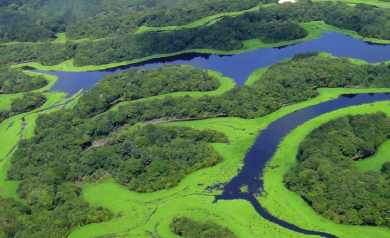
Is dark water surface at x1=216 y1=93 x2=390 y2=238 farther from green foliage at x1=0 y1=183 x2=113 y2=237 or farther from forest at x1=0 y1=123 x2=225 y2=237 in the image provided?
green foliage at x1=0 y1=183 x2=113 y2=237

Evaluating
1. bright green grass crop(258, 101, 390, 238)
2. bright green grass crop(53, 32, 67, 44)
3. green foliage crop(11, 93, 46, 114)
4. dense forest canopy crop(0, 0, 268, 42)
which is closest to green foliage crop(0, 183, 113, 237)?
bright green grass crop(258, 101, 390, 238)

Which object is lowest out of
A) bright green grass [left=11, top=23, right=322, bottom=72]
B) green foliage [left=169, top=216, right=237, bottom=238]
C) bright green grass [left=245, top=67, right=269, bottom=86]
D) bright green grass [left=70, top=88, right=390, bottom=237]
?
bright green grass [left=70, top=88, right=390, bottom=237]

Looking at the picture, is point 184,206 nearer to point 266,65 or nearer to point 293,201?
point 293,201

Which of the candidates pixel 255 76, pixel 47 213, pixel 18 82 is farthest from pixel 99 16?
pixel 47 213

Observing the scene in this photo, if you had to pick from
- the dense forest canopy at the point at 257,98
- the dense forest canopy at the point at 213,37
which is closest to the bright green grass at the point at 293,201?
the dense forest canopy at the point at 257,98

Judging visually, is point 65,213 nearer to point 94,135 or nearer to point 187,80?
point 94,135

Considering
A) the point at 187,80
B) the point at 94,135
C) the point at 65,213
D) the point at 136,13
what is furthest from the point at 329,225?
the point at 136,13

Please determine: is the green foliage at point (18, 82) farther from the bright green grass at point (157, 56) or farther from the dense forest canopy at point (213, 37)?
the dense forest canopy at point (213, 37)

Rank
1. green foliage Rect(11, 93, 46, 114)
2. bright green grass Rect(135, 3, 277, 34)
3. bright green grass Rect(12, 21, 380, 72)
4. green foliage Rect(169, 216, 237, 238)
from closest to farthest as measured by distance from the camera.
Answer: green foliage Rect(169, 216, 237, 238)
green foliage Rect(11, 93, 46, 114)
bright green grass Rect(12, 21, 380, 72)
bright green grass Rect(135, 3, 277, 34)
